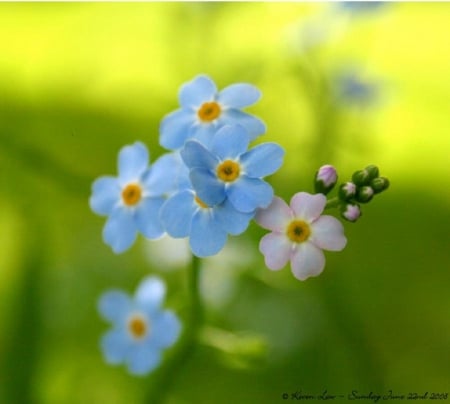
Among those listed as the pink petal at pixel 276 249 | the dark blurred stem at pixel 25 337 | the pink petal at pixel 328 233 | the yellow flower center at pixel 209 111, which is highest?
the yellow flower center at pixel 209 111

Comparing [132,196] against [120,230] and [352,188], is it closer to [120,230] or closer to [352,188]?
[120,230]

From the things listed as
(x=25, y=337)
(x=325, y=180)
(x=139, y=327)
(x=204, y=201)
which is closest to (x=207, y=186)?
(x=204, y=201)

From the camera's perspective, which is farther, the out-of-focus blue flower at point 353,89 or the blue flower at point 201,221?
the out-of-focus blue flower at point 353,89

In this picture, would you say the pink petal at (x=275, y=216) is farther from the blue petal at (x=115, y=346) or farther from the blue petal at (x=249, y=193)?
the blue petal at (x=115, y=346)

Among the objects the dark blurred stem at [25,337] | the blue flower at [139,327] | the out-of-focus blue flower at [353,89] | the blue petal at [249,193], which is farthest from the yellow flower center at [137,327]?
the out-of-focus blue flower at [353,89]

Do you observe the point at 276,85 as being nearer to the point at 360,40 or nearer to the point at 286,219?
the point at 360,40

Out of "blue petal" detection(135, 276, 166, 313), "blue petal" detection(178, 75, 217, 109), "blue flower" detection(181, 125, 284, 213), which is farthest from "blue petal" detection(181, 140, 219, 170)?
A: "blue petal" detection(135, 276, 166, 313)

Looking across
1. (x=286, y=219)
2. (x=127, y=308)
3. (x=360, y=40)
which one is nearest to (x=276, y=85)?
(x=360, y=40)
